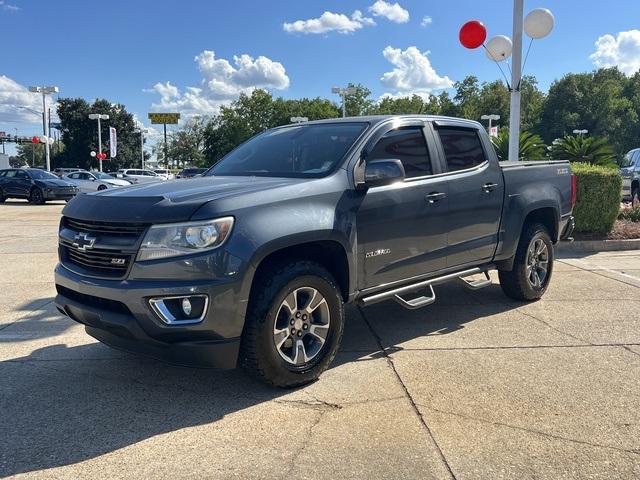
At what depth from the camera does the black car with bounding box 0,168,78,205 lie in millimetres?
23047

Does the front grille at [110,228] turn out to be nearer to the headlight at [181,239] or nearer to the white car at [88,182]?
the headlight at [181,239]

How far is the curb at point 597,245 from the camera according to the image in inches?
387

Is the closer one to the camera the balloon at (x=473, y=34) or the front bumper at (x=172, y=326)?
the front bumper at (x=172, y=326)

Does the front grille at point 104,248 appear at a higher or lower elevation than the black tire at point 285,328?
higher

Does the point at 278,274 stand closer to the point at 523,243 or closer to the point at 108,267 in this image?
the point at 108,267

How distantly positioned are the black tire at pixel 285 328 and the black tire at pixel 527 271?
2744mm

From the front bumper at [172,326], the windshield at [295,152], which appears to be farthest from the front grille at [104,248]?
the windshield at [295,152]

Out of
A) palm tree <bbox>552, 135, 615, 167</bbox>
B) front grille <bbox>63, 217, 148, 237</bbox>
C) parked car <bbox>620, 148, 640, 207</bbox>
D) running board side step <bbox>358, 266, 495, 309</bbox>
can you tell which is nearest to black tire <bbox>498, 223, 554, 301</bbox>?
running board side step <bbox>358, 266, 495, 309</bbox>

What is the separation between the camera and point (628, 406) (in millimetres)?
3561

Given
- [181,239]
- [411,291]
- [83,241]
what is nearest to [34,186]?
[83,241]

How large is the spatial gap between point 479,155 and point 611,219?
6015mm

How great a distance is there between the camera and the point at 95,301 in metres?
3.65

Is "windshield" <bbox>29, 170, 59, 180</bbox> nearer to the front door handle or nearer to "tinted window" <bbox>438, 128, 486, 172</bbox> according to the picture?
"tinted window" <bbox>438, 128, 486, 172</bbox>

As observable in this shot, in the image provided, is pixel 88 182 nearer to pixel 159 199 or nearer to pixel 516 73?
pixel 516 73
